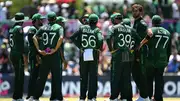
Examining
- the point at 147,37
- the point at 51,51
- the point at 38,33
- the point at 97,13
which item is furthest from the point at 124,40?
the point at 97,13

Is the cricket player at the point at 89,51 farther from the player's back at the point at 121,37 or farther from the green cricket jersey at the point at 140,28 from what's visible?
the green cricket jersey at the point at 140,28

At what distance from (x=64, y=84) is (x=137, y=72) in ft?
23.5

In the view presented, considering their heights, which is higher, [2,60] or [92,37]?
[92,37]

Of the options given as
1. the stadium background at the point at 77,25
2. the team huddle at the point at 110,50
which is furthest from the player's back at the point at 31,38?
the stadium background at the point at 77,25

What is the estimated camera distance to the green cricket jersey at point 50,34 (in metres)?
19.7

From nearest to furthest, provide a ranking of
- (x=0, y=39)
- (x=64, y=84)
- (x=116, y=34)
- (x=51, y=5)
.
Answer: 1. (x=116, y=34)
2. (x=64, y=84)
3. (x=0, y=39)
4. (x=51, y=5)

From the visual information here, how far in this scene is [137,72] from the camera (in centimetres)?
2033

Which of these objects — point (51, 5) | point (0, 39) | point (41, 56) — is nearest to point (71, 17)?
point (51, 5)

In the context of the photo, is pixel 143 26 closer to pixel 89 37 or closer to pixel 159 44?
pixel 159 44

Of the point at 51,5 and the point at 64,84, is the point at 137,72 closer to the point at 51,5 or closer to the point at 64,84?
the point at 64,84

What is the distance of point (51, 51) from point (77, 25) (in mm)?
9874

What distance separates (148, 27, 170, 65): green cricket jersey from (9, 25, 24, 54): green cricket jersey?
3740mm

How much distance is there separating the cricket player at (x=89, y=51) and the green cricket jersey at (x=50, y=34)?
69 cm

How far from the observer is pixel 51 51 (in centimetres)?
1966
